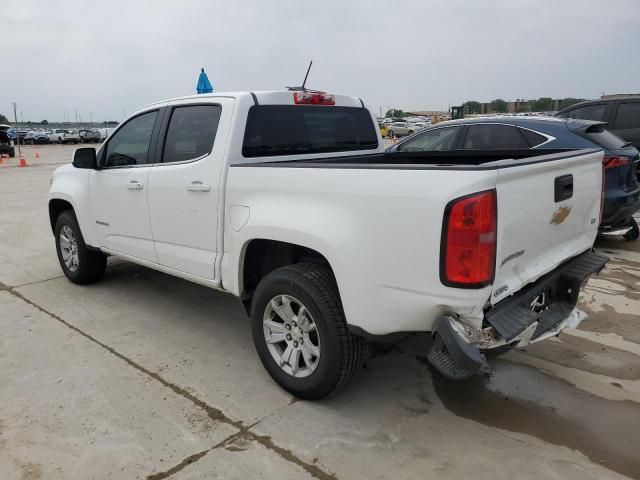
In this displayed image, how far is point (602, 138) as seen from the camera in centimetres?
585

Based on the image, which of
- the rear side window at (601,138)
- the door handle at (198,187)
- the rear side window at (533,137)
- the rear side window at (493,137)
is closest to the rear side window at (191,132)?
the door handle at (198,187)

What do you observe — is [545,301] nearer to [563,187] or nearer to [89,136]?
[563,187]

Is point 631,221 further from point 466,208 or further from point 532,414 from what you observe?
point 466,208

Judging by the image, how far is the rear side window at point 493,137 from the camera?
242 inches

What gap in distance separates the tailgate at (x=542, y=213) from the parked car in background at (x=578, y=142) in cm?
249

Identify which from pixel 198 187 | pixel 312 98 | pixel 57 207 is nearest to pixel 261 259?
pixel 198 187

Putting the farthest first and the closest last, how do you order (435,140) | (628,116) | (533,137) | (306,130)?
(628,116) → (435,140) → (533,137) → (306,130)

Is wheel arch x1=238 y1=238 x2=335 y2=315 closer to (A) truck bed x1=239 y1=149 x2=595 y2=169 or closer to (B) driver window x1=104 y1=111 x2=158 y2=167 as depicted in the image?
(A) truck bed x1=239 y1=149 x2=595 y2=169

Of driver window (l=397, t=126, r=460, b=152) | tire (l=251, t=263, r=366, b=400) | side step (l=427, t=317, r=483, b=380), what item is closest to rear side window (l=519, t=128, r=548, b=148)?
driver window (l=397, t=126, r=460, b=152)

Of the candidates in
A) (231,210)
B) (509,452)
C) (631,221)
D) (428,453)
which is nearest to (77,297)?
(231,210)

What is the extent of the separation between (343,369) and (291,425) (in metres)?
0.45

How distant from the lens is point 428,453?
2668 mm

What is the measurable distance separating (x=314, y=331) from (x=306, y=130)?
170 cm

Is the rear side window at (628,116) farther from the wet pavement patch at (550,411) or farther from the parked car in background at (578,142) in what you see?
the wet pavement patch at (550,411)
